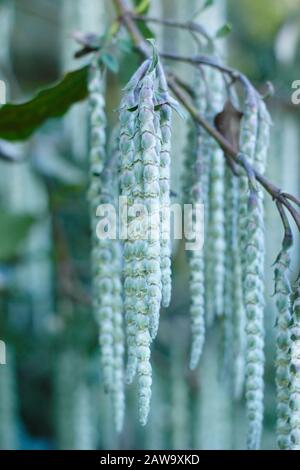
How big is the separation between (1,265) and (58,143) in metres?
0.33

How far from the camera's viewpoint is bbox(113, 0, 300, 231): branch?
911 mm

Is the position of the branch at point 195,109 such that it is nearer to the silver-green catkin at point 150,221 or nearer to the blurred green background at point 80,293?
the silver-green catkin at point 150,221

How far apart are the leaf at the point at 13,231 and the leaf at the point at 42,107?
20.5 inches

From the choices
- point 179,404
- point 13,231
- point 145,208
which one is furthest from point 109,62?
point 179,404

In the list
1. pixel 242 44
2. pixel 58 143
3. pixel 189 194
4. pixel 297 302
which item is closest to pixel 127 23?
pixel 189 194

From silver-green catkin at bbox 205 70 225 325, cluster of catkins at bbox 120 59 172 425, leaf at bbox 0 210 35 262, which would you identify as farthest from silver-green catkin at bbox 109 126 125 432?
leaf at bbox 0 210 35 262

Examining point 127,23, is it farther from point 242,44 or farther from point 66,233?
point 242,44

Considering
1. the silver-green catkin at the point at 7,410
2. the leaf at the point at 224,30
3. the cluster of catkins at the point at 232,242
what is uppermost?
the leaf at the point at 224,30

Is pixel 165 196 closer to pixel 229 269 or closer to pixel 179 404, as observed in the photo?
pixel 229 269

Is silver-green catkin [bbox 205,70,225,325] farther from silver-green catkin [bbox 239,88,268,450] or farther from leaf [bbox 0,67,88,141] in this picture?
leaf [bbox 0,67,88,141]

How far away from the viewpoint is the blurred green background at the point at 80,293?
69.6 inches

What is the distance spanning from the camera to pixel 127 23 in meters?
1.18

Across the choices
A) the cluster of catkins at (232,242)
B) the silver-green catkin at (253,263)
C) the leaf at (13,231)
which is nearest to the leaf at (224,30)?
the cluster of catkins at (232,242)

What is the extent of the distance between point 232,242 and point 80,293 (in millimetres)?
805
